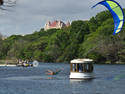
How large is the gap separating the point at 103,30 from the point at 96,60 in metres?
13.9

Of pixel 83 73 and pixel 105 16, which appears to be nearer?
pixel 83 73

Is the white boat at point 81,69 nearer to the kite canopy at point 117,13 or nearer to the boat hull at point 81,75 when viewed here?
the boat hull at point 81,75

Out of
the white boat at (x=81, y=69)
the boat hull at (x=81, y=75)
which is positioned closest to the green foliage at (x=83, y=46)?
the white boat at (x=81, y=69)

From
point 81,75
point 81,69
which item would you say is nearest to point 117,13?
point 81,69

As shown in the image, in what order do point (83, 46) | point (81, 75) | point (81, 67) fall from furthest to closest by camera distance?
1. point (83, 46)
2. point (81, 67)
3. point (81, 75)

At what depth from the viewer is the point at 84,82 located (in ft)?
131

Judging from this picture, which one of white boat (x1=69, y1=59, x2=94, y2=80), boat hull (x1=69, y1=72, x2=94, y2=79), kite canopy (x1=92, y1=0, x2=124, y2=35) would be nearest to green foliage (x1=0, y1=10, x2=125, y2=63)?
white boat (x1=69, y1=59, x2=94, y2=80)

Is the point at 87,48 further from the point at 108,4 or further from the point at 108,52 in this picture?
the point at 108,4

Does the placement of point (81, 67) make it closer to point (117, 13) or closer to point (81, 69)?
point (81, 69)

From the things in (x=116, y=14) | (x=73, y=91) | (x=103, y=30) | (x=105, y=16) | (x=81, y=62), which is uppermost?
(x=105, y=16)

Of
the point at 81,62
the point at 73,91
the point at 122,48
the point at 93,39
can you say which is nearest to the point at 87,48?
the point at 93,39

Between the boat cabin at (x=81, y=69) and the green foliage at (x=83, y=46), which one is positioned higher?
the green foliage at (x=83, y=46)

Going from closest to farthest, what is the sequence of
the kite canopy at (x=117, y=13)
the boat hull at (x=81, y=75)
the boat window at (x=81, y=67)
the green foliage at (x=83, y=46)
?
1. the kite canopy at (x=117, y=13)
2. the boat hull at (x=81, y=75)
3. the boat window at (x=81, y=67)
4. the green foliage at (x=83, y=46)

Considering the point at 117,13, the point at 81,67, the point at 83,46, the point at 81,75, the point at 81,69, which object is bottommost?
the point at 81,75
